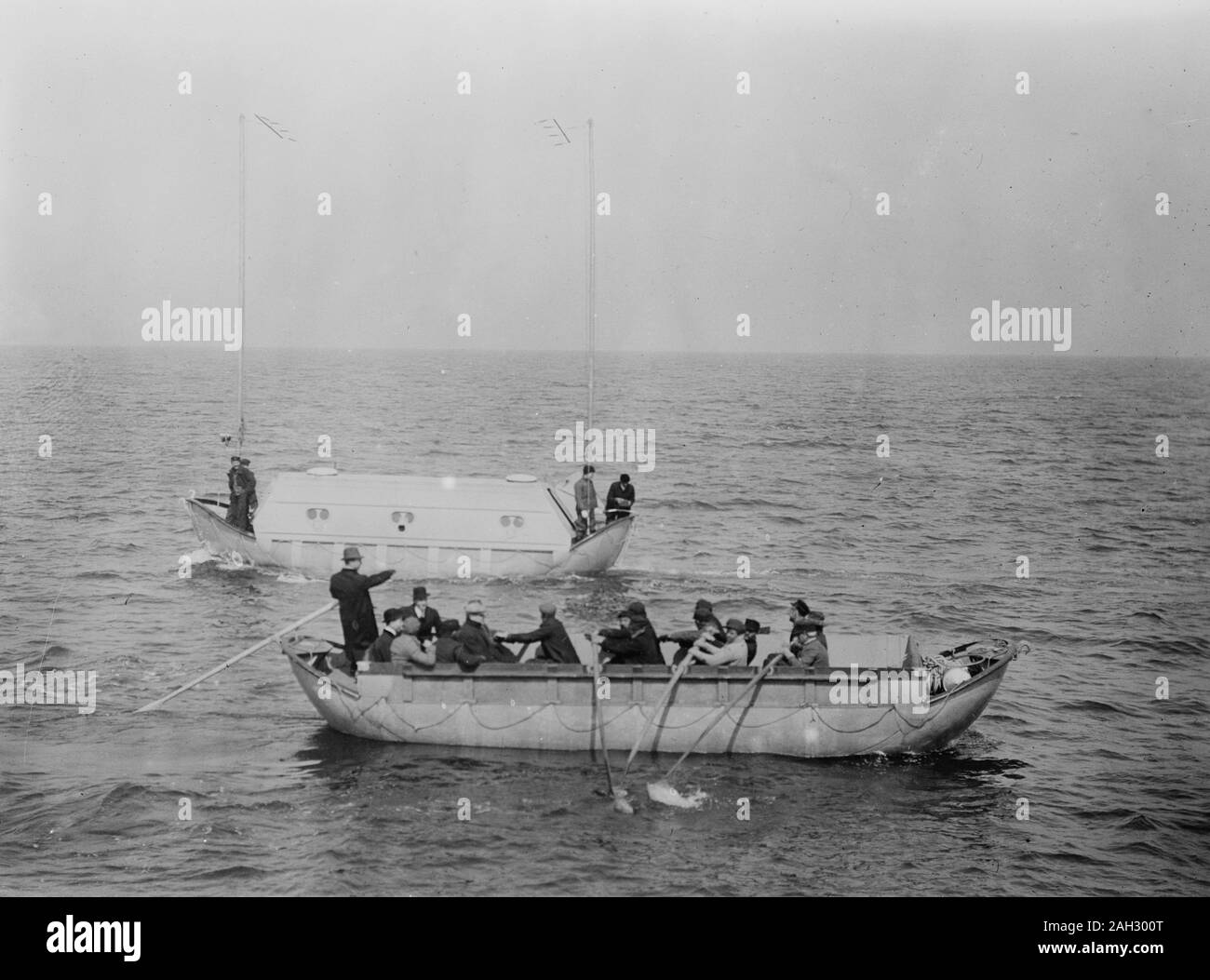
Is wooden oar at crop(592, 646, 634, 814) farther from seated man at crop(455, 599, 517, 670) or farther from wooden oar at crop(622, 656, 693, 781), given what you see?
seated man at crop(455, 599, 517, 670)

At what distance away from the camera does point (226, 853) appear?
622 inches

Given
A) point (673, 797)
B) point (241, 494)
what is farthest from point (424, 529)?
point (673, 797)

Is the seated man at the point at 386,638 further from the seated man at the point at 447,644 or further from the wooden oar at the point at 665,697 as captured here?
the wooden oar at the point at 665,697

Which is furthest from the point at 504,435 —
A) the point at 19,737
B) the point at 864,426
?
the point at 19,737

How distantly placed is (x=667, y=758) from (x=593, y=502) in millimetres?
12711

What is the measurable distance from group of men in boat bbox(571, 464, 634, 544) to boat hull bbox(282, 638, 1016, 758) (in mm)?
11927

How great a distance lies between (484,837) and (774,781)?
420cm

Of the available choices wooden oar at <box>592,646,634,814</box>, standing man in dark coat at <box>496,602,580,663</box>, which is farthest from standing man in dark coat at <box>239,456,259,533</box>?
wooden oar at <box>592,646,634,814</box>

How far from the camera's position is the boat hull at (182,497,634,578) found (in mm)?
29797

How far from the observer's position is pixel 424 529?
2980cm

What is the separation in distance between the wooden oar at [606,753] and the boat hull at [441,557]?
A: 10788 millimetres

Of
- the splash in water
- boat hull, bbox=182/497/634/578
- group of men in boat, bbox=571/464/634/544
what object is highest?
group of men in boat, bbox=571/464/634/544
